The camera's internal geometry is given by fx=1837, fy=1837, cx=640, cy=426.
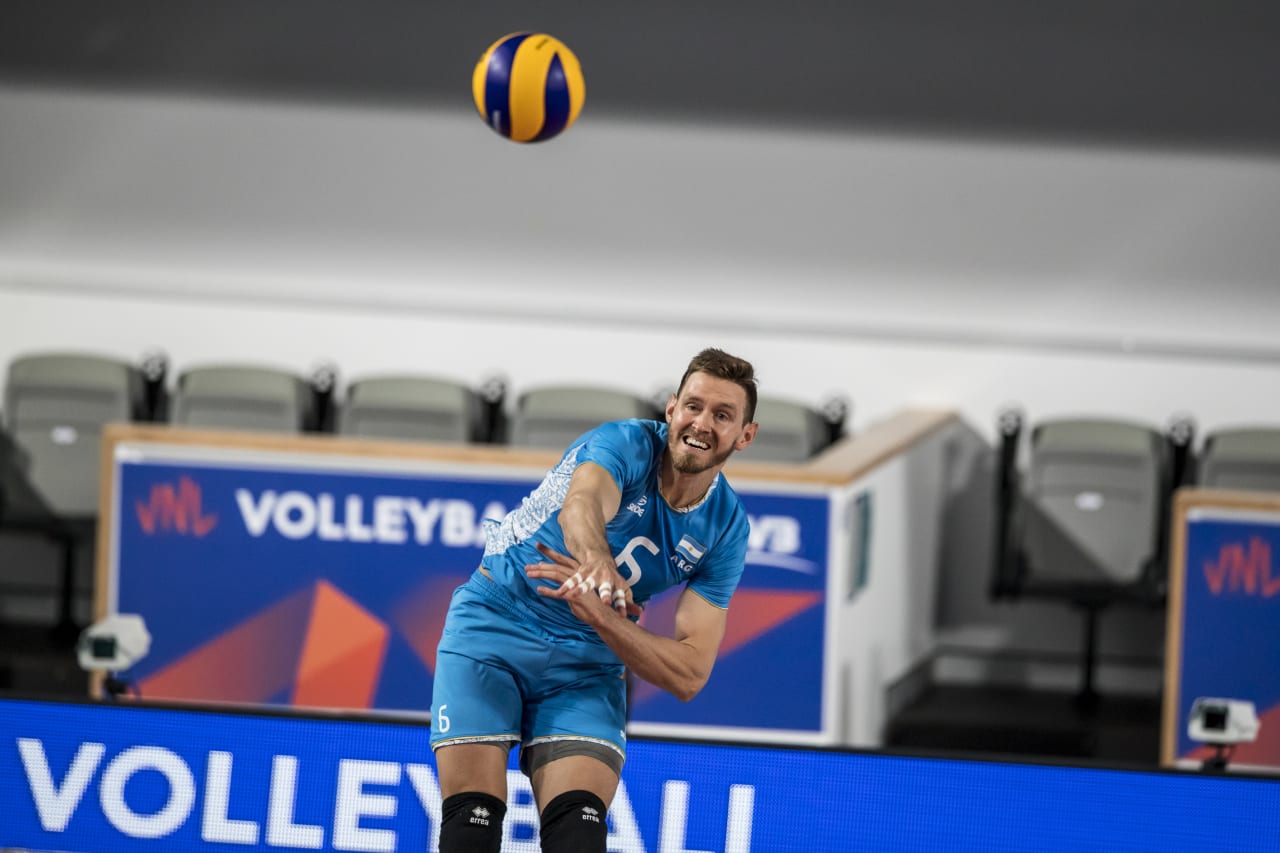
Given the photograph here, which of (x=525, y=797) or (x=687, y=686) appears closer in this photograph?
(x=687, y=686)

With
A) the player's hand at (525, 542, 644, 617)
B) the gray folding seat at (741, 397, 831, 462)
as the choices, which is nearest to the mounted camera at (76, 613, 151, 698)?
the player's hand at (525, 542, 644, 617)

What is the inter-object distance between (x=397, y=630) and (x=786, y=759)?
2389 millimetres

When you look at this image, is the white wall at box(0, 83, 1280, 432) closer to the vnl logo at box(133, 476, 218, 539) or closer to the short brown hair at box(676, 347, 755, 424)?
the vnl logo at box(133, 476, 218, 539)

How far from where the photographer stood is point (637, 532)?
401 centimetres

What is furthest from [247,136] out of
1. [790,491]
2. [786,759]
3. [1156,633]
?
[786,759]

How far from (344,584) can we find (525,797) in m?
2.19

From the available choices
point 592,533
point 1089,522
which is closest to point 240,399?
point 1089,522

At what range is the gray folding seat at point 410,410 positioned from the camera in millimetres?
9180

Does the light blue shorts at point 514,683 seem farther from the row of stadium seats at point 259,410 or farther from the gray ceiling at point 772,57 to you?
the gray ceiling at point 772,57

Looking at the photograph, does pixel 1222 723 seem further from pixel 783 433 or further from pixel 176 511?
pixel 176 511

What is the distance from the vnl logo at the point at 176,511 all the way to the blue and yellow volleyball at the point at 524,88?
190cm

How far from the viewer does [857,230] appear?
33.2 feet

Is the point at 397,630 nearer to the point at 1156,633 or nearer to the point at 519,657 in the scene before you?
the point at 519,657

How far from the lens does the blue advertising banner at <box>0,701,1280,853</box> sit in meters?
4.76
